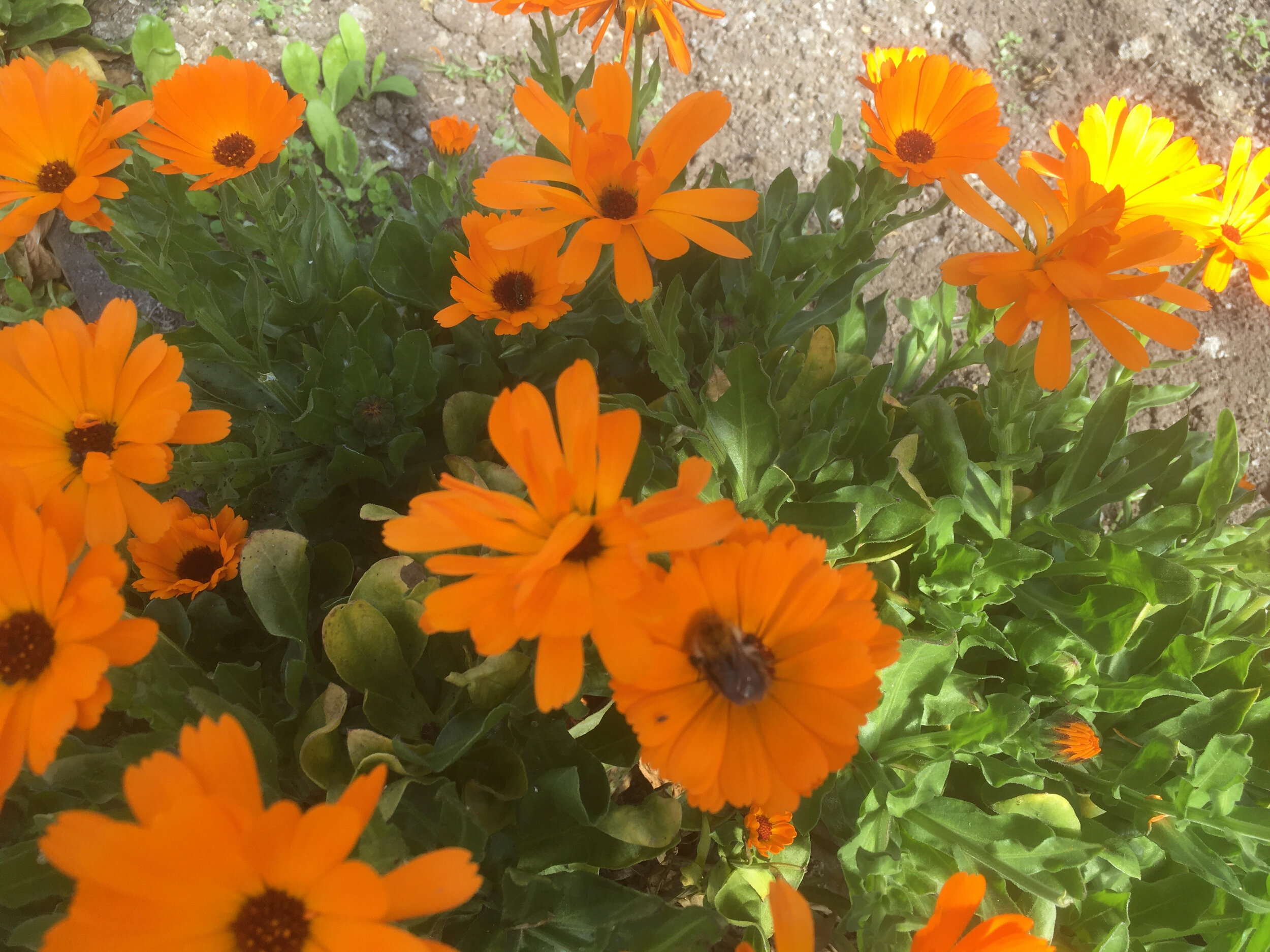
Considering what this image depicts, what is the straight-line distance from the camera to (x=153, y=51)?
225cm

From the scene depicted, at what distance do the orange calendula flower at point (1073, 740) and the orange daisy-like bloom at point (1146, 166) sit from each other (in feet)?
2.67

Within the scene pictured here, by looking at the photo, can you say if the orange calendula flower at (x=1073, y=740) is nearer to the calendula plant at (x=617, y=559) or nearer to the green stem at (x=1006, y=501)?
the calendula plant at (x=617, y=559)

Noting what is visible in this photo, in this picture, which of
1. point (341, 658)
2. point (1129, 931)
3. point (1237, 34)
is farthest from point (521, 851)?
point (1237, 34)

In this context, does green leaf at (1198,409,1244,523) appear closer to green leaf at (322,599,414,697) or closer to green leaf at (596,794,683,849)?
green leaf at (596,794,683,849)

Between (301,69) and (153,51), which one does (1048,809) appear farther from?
(153,51)

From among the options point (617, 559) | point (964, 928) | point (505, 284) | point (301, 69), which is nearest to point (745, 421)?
point (505, 284)

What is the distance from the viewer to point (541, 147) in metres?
1.69

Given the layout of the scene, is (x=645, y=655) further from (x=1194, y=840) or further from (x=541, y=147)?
(x=541, y=147)

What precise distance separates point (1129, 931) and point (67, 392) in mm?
1922

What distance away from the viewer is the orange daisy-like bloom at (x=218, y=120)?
4.00ft

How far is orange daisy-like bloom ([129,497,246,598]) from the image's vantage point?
1.26 m

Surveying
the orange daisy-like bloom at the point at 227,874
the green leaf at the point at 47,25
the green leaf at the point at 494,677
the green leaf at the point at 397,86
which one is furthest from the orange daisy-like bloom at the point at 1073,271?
the green leaf at the point at 47,25

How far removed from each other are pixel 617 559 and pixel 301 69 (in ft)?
8.10

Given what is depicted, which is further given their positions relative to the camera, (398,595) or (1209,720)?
(1209,720)
